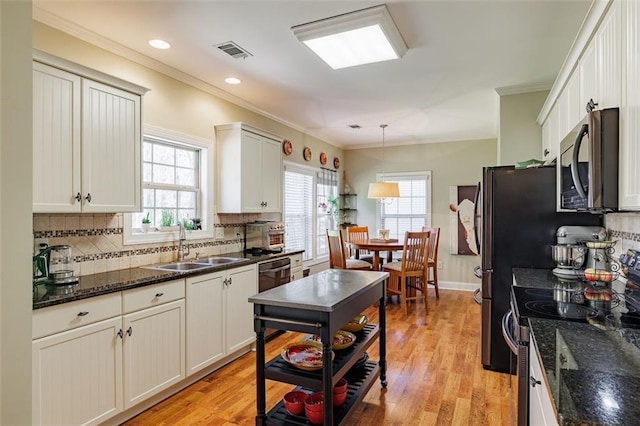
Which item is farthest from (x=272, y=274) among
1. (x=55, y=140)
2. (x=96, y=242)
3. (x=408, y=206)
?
(x=408, y=206)

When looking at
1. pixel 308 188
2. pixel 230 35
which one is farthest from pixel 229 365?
pixel 308 188

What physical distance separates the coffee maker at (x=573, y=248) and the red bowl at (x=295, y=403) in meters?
1.87

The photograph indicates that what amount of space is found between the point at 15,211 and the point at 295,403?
5.89 feet

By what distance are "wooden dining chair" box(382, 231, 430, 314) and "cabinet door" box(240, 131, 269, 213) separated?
7.04ft

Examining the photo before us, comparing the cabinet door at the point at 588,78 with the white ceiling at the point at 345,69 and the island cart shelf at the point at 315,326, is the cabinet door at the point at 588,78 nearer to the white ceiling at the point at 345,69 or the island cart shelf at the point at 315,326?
the white ceiling at the point at 345,69

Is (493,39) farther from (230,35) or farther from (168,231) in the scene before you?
(168,231)

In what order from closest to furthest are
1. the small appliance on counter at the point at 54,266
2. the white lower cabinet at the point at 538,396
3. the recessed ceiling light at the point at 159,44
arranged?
the white lower cabinet at the point at 538,396, the small appliance on counter at the point at 54,266, the recessed ceiling light at the point at 159,44

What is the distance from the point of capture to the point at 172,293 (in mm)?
2652

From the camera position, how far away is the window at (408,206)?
21.7 feet

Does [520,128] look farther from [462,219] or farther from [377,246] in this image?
[462,219]

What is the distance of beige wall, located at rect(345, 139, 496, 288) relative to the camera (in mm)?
6238

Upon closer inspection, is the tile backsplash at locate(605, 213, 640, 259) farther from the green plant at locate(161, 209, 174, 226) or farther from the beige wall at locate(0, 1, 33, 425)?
the green plant at locate(161, 209, 174, 226)

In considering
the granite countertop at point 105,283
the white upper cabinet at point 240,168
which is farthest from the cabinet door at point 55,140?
the white upper cabinet at point 240,168

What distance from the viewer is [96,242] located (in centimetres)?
267
